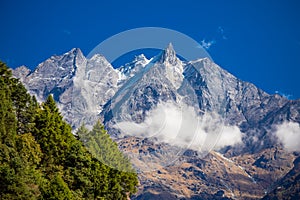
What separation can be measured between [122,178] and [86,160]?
1045 centimetres

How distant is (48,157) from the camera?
5841cm

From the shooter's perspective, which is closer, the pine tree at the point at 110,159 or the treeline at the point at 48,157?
the treeline at the point at 48,157

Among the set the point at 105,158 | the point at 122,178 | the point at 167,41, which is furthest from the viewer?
the point at 122,178

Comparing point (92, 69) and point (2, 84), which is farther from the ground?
point (2, 84)

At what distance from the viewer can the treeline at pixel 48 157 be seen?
47.7m

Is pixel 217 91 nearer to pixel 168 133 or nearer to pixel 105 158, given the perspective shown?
pixel 168 133

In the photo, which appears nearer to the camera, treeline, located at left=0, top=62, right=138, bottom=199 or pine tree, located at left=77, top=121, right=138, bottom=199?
treeline, located at left=0, top=62, right=138, bottom=199

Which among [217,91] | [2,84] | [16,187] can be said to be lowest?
[16,187]

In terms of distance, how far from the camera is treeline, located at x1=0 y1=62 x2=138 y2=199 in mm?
47688

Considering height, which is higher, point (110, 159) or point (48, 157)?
point (110, 159)

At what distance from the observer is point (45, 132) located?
200 feet

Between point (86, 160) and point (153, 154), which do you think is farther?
point (86, 160)

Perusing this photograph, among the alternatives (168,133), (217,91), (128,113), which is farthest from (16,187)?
(217,91)

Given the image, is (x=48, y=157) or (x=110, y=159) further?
(x=48, y=157)
